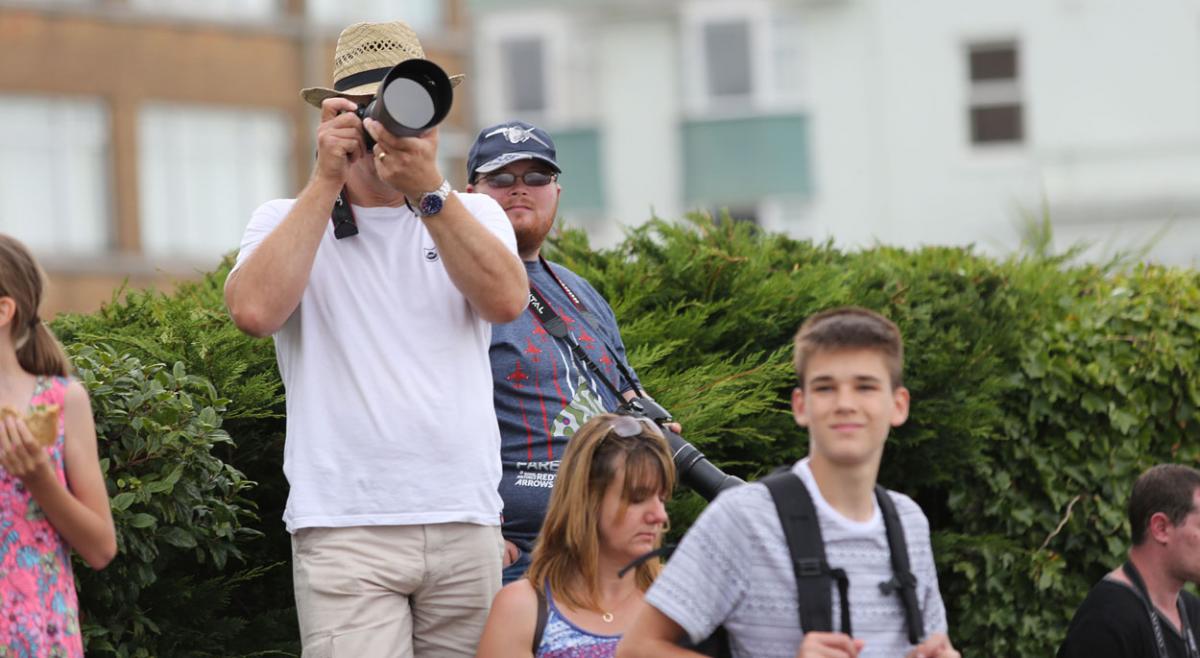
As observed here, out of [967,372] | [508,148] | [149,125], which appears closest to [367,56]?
[508,148]

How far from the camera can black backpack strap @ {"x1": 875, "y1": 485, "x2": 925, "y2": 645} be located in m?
3.70

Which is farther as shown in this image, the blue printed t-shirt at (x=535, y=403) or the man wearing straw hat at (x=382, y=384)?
the blue printed t-shirt at (x=535, y=403)

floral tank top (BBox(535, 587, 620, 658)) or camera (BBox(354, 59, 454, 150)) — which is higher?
camera (BBox(354, 59, 454, 150))

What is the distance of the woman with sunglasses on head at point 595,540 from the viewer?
4.66 m

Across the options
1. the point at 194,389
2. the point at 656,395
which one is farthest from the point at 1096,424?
the point at 194,389

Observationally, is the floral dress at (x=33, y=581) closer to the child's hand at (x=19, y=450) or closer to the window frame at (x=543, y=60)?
the child's hand at (x=19, y=450)

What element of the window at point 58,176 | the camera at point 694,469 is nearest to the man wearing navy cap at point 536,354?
the camera at point 694,469

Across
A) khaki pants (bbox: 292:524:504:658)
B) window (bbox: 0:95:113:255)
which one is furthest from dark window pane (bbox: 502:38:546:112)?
khaki pants (bbox: 292:524:504:658)

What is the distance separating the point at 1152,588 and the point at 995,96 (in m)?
23.0

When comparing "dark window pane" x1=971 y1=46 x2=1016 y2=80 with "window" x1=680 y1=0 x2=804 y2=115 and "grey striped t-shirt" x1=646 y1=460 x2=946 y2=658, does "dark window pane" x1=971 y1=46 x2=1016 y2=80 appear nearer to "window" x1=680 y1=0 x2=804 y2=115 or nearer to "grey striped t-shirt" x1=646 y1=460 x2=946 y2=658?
"window" x1=680 y1=0 x2=804 y2=115

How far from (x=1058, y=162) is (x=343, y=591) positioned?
2422 centimetres

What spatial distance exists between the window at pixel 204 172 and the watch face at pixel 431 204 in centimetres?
2076

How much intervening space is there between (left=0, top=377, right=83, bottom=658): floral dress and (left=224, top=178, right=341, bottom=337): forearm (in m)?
0.46

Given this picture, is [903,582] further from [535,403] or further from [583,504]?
[535,403]
